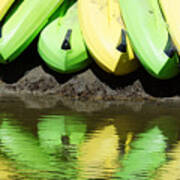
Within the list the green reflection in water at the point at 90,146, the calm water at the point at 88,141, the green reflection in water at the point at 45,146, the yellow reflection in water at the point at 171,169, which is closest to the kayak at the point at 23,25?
the calm water at the point at 88,141

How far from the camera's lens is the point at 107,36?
9383 mm

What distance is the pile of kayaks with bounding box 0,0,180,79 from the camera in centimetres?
911

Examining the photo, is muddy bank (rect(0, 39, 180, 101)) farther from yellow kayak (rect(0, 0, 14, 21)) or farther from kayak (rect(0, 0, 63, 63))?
→ yellow kayak (rect(0, 0, 14, 21))

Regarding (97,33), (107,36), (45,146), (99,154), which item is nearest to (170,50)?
(107,36)

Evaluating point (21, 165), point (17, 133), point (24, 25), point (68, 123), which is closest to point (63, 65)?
point (24, 25)

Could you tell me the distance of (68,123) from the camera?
25.5 ft

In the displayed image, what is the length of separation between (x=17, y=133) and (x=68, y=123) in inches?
32.8

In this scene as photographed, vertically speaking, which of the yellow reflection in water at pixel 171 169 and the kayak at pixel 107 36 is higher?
the kayak at pixel 107 36

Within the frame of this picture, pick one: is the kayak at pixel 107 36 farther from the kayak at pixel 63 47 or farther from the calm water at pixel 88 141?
the calm water at pixel 88 141

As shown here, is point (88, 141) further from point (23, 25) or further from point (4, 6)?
point (4, 6)

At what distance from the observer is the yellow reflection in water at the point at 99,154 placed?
5.52 meters

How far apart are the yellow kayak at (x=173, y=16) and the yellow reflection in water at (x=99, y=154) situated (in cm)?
172

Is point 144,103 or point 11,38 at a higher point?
point 11,38

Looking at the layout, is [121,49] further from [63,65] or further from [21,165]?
[21,165]
